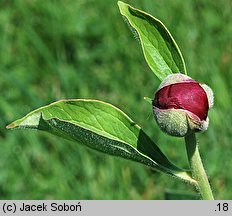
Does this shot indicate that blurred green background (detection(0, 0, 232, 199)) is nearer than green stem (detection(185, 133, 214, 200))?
No

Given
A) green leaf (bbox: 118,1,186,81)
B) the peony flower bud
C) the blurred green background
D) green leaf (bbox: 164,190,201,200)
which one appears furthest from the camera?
the blurred green background

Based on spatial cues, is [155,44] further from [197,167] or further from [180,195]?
[180,195]

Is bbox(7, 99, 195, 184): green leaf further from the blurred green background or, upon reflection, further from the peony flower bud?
the blurred green background

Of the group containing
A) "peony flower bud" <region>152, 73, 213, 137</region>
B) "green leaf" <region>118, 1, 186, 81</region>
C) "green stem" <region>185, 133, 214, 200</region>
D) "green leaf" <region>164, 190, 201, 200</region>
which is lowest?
"green stem" <region>185, 133, 214, 200</region>

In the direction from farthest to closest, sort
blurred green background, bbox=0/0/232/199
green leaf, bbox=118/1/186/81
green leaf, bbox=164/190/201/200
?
blurred green background, bbox=0/0/232/199
green leaf, bbox=164/190/201/200
green leaf, bbox=118/1/186/81

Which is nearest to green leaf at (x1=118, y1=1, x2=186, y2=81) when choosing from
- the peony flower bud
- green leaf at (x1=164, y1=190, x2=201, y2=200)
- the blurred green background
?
the peony flower bud

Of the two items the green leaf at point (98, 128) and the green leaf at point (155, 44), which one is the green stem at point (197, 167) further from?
the green leaf at point (155, 44)

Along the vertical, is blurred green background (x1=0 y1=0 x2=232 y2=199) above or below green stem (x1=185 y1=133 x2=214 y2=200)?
above
